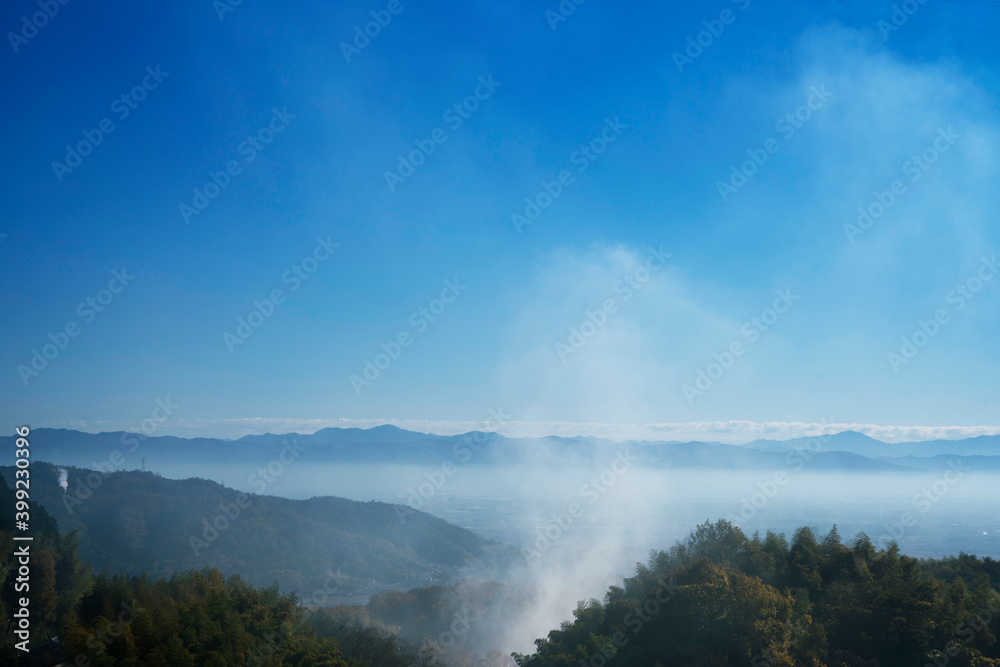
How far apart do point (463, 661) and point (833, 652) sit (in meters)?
49.8

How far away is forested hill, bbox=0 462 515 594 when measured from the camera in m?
119

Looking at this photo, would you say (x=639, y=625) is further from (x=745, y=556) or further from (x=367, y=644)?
(x=367, y=644)

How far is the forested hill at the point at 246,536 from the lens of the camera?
389ft

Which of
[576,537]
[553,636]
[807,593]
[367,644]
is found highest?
[807,593]

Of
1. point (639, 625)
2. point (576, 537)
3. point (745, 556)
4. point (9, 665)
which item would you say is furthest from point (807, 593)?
point (576, 537)

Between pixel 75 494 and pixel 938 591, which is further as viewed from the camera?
pixel 75 494

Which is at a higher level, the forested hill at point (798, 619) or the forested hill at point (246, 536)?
the forested hill at point (798, 619)

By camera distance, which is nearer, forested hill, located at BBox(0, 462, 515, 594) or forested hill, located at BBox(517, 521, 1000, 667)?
forested hill, located at BBox(517, 521, 1000, 667)

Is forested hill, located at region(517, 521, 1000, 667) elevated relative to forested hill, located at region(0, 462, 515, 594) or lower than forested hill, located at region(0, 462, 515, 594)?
elevated

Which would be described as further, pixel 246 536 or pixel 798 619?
pixel 246 536

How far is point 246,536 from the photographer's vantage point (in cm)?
13575

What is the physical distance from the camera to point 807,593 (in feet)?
86.2

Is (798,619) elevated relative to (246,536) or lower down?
elevated

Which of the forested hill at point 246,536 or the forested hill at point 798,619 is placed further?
the forested hill at point 246,536
